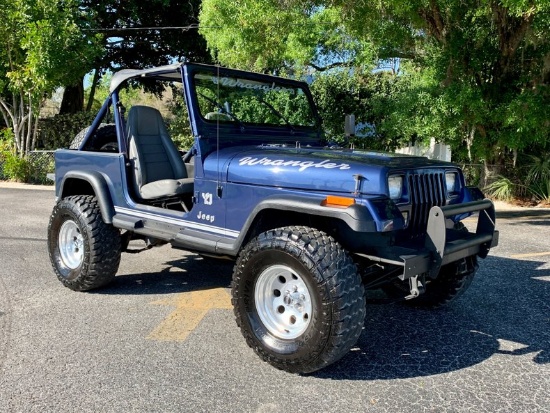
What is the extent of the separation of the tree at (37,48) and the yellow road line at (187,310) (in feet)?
34.9

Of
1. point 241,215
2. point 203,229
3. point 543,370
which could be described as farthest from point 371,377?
point 203,229

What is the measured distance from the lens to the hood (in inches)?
122

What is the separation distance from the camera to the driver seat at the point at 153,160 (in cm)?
436

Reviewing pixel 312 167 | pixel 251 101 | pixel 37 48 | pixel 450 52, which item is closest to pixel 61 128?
pixel 37 48

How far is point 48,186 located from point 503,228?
38.2 ft

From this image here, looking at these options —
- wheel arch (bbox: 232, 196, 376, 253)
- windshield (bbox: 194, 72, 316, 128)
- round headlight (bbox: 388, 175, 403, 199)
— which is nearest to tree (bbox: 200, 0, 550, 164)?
windshield (bbox: 194, 72, 316, 128)

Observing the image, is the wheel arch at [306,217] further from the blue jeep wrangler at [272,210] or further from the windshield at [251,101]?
the windshield at [251,101]

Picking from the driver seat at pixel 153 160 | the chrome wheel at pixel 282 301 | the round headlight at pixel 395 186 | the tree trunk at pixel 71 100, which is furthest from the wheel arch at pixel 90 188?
the tree trunk at pixel 71 100

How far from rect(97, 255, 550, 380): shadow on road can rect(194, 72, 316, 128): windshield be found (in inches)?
65.7

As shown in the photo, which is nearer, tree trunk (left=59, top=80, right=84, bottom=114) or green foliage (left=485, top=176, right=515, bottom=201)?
green foliage (left=485, top=176, right=515, bottom=201)

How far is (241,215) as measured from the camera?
3.55 m

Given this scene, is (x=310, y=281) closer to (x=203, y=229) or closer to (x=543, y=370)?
(x=203, y=229)

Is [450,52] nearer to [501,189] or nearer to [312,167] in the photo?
[501,189]

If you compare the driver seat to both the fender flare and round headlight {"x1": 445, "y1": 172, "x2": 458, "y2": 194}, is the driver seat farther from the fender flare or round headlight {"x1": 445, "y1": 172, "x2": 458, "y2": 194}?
round headlight {"x1": 445, "y1": 172, "x2": 458, "y2": 194}
